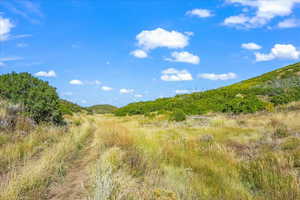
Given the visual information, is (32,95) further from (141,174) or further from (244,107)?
(244,107)

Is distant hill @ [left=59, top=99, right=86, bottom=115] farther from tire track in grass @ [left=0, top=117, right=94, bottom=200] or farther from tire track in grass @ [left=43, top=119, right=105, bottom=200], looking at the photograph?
tire track in grass @ [left=0, top=117, right=94, bottom=200]

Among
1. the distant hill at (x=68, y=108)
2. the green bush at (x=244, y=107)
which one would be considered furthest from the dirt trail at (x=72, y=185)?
the green bush at (x=244, y=107)

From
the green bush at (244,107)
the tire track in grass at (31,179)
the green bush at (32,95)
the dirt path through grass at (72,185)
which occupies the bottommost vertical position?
the dirt path through grass at (72,185)

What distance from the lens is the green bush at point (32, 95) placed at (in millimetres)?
8453

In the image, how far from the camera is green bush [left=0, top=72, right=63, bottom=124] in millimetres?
8453

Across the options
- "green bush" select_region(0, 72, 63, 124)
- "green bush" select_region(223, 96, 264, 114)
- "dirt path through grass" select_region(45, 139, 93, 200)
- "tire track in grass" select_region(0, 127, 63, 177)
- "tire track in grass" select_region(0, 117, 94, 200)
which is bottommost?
"dirt path through grass" select_region(45, 139, 93, 200)

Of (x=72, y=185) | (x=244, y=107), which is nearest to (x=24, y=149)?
(x=72, y=185)

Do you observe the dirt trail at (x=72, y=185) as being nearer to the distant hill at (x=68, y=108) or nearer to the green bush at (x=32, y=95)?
the green bush at (x=32, y=95)

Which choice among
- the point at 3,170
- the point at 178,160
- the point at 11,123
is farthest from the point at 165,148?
the point at 11,123

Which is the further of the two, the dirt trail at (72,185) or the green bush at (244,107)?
the green bush at (244,107)

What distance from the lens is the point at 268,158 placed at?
4648mm

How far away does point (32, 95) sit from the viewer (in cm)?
878

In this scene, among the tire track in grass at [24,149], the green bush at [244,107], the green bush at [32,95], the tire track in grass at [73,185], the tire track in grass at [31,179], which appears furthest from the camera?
the green bush at [244,107]

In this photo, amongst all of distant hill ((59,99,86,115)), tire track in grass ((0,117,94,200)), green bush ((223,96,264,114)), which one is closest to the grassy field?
tire track in grass ((0,117,94,200))
